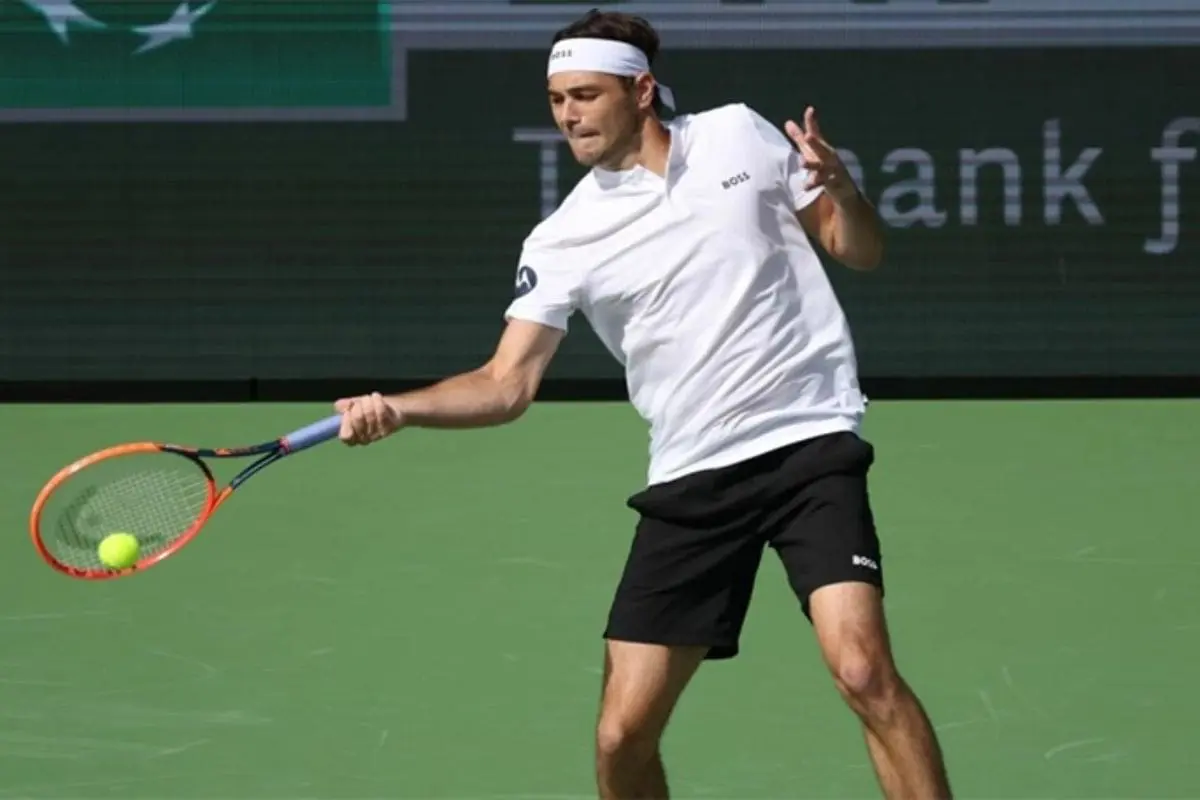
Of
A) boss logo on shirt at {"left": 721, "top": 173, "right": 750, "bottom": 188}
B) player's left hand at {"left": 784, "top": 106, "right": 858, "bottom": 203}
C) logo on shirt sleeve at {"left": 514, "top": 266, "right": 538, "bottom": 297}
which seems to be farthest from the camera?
logo on shirt sleeve at {"left": 514, "top": 266, "right": 538, "bottom": 297}

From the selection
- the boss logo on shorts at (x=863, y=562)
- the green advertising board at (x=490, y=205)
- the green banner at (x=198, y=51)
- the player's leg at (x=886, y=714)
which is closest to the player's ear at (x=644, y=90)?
the boss logo on shorts at (x=863, y=562)

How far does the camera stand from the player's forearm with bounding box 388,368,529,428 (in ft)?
13.9

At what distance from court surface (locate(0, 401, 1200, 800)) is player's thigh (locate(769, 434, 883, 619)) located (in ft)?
2.91

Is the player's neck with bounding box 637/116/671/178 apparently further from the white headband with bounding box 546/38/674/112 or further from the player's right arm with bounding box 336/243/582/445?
the player's right arm with bounding box 336/243/582/445

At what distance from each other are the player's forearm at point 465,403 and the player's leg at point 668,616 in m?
0.32

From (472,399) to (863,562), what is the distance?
753mm

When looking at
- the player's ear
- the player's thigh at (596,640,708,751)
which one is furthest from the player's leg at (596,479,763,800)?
the player's ear

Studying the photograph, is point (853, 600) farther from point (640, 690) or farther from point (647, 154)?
point (647, 154)

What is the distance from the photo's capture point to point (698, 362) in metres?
4.35

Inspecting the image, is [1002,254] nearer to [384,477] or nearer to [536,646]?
[384,477]

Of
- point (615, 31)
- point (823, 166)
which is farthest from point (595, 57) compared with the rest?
point (823, 166)

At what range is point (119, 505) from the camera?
4.62m

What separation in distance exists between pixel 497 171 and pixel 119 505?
6604 mm

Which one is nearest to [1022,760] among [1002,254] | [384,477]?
[384,477]
